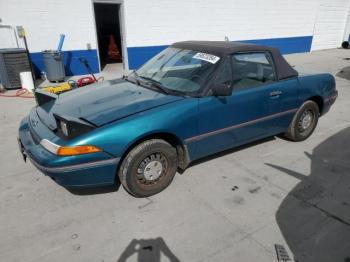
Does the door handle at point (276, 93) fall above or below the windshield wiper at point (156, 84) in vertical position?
below

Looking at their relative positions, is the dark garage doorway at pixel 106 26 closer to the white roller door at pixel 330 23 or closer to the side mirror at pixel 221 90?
the white roller door at pixel 330 23

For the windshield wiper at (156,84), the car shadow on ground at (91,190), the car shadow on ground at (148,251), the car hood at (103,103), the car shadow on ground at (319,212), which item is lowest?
the car shadow on ground at (319,212)

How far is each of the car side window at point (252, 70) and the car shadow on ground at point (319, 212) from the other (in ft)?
3.95

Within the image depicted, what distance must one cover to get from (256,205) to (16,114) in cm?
523

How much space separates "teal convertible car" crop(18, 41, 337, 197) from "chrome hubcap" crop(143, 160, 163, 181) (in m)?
0.01

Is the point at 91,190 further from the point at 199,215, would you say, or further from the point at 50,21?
the point at 50,21

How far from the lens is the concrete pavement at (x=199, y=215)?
251 centimetres

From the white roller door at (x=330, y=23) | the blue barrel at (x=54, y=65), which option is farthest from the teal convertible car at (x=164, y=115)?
the white roller door at (x=330, y=23)

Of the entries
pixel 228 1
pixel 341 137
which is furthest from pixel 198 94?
pixel 228 1

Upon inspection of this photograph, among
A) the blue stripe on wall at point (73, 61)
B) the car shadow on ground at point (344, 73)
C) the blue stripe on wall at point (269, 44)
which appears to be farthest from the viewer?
the blue stripe on wall at point (269, 44)

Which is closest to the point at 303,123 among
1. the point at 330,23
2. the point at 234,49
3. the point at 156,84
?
the point at 234,49

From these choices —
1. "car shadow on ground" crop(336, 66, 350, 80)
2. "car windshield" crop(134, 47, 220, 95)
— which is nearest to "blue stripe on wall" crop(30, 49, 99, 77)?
"car windshield" crop(134, 47, 220, 95)

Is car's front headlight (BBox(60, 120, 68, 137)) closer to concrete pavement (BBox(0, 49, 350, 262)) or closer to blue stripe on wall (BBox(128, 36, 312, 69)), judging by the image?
concrete pavement (BBox(0, 49, 350, 262))

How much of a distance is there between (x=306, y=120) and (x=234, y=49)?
6.24ft
